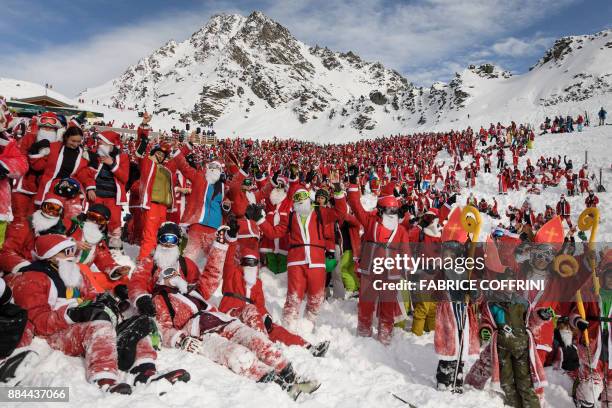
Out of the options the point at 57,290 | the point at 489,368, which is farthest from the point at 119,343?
the point at 489,368

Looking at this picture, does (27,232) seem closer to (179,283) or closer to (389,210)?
(179,283)

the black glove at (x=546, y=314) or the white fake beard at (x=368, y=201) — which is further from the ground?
the white fake beard at (x=368, y=201)

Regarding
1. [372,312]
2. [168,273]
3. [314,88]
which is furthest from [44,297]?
[314,88]

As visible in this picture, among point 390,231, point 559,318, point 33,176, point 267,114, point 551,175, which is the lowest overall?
point 559,318

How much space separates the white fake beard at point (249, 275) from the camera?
4250mm

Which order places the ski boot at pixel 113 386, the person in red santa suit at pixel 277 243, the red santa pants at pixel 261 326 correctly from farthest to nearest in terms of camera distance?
1. the person in red santa suit at pixel 277 243
2. the red santa pants at pixel 261 326
3. the ski boot at pixel 113 386

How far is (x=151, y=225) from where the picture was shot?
526 cm

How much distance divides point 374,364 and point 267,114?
265 feet

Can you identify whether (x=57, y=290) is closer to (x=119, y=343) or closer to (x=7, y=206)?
(x=119, y=343)

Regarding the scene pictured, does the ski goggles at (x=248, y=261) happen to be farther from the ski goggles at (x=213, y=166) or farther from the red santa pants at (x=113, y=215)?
the red santa pants at (x=113, y=215)

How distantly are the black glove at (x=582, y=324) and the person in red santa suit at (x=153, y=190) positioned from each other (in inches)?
193

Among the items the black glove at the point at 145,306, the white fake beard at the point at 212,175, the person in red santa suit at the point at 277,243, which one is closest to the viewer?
the black glove at the point at 145,306

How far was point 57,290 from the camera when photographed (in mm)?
3125

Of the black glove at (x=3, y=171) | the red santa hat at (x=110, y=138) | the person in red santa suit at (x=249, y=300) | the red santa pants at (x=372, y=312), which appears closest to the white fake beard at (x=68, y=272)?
the black glove at (x=3, y=171)
